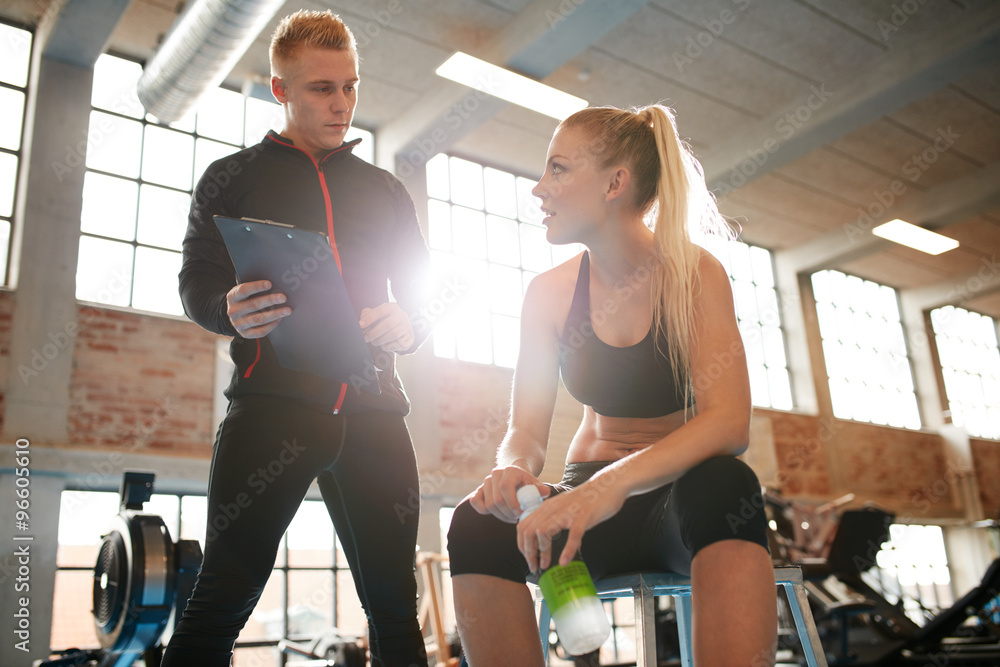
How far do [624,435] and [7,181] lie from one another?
536 cm

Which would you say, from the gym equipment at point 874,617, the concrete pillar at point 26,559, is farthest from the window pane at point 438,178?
the gym equipment at point 874,617

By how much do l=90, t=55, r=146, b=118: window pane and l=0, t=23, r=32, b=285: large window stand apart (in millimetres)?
446

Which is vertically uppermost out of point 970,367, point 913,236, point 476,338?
point 913,236

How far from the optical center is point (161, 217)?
5680 mm

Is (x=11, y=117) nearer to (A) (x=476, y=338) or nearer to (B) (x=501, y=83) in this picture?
(B) (x=501, y=83)

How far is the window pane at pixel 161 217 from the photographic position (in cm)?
559

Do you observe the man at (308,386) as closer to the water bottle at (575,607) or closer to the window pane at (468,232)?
the water bottle at (575,607)

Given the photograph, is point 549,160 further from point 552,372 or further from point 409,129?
point 409,129

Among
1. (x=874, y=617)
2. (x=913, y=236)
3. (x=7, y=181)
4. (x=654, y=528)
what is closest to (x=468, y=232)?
(x=7, y=181)

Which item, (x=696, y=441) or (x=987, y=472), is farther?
(x=987, y=472)

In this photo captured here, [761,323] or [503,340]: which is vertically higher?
[761,323]

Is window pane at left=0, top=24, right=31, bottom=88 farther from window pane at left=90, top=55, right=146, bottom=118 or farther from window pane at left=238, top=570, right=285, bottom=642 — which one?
window pane at left=238, top=570, right=285, bottom=642

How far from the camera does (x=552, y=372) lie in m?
1.45

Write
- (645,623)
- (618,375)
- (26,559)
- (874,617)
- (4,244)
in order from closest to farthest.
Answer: (645,623)
(618,375)
(26,559)
(874,617)
(4,244)
